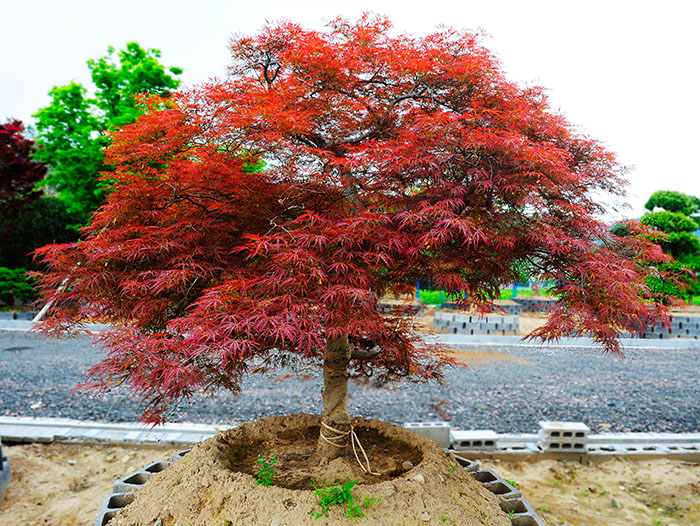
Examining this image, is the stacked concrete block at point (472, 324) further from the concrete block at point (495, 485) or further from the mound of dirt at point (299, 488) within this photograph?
the mound of dirt at point (299, 488)

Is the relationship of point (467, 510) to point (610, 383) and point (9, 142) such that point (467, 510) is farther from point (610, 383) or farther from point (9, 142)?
point (9, 142)

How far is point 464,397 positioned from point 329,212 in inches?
195

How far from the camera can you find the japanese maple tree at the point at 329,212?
195 cm

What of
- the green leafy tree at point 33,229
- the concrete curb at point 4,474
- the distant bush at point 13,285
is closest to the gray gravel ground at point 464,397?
the concrete curb at point 4,474

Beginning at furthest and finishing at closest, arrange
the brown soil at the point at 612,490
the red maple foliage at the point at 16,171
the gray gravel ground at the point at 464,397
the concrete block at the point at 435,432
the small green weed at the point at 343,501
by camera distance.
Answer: the red maple foliage at the point at 16,171 < the gray gravel ground at the point at 464,397 < the concrete block at the point at 435,432 < the brown soil at the point at 612,490 < the small green weed at the point at 343,501

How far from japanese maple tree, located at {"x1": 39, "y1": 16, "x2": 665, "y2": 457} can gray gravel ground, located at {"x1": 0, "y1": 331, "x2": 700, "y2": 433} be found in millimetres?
2433

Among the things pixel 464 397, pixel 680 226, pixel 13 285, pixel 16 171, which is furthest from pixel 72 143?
pixel 680 226

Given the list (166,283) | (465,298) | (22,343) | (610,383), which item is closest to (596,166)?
(465,298)

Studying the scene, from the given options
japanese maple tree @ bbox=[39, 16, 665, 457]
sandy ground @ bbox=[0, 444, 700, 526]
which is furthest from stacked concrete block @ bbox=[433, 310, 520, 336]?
japanese maple tree @ bbox=[39, 16, 665, 457]

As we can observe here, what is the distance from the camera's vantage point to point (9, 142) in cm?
1401

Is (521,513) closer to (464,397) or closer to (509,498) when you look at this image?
(509,498)

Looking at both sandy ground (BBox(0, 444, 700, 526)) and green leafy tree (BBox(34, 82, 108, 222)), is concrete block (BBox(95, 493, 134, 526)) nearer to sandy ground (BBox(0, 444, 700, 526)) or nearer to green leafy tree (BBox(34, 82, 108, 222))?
sandy ground (BBox(0, 444, 700, 526))

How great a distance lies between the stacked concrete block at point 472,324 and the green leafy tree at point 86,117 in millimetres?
9730

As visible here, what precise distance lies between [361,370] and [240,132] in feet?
6.00
